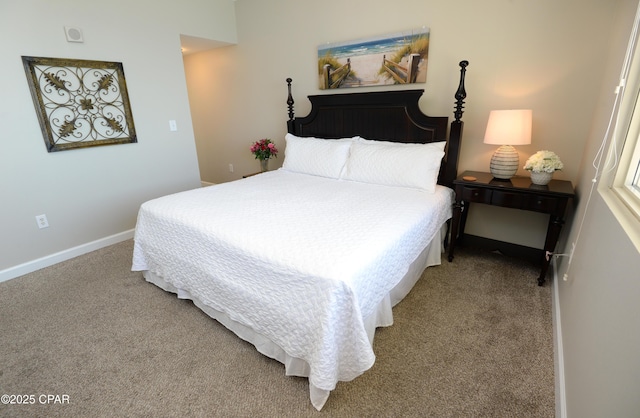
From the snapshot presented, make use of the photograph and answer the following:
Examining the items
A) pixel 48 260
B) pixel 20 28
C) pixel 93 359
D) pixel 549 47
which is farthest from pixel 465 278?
pixel 20 28

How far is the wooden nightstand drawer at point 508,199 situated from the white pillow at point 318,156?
1258mm

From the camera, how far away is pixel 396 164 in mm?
2445

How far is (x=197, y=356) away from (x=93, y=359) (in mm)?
576

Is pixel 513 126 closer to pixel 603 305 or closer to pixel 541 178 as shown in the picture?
pixel 541 178

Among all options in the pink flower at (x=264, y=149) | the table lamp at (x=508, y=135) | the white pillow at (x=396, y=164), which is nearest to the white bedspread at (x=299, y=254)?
the white pillow at (x=396, y=164)

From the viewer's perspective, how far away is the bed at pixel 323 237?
1.29 metres

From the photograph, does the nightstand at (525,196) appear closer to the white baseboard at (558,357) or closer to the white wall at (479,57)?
the white baseboard at (558,357)

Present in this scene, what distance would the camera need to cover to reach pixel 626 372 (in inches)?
30.5

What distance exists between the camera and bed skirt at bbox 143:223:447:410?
57.1 inches

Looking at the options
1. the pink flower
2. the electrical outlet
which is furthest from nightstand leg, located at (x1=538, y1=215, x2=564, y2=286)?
the electrical outlet

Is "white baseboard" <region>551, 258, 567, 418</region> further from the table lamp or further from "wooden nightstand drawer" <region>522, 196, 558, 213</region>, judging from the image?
the table lamp

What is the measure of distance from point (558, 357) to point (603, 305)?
0.64 meters

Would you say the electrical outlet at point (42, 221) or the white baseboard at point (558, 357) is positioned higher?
the electrical outlet at point (42, 221)

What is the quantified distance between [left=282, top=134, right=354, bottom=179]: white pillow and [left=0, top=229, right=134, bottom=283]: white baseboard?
1.92m
